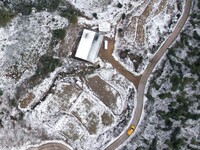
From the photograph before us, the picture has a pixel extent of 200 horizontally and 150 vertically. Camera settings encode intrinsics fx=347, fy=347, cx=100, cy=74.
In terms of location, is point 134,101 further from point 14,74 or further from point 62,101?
point 14,74

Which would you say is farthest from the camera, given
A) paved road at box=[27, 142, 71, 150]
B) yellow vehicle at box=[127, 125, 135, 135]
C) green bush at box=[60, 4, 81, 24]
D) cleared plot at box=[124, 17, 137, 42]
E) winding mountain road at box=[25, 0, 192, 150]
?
cleared plot at box=[124, 17, 137, 42]

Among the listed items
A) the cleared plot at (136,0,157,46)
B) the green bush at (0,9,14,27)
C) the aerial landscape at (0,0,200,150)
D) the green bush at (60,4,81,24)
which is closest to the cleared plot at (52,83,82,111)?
the aerial landscape at (0,0,200,150)

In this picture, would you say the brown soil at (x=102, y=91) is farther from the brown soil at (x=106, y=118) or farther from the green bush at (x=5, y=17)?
the green bush at (x=5, y=17)

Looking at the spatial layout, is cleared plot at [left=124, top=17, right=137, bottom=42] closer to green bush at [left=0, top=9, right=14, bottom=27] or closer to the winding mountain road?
the winding mountain road

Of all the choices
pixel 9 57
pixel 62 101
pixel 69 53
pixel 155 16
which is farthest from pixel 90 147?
pixel 155 16

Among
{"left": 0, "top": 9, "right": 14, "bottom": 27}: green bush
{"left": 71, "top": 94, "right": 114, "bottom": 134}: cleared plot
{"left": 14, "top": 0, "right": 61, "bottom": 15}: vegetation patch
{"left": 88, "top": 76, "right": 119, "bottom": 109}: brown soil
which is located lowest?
{"left": 71, "top": 94, "right": 114, "bottom": 134}: cleared plot

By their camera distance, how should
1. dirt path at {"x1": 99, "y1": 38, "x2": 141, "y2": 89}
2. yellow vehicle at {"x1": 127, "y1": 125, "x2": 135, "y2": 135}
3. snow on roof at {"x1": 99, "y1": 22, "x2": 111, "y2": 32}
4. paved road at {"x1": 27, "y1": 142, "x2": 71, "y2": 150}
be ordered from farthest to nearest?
1. dirt path at {"x1": 99, "y1": 38, "x2": 141, "y2": 89}
2. snow on roof at {"x1": 99, "y1": 22, "x2": 111, "y2": 32}
3. yellow vehicle at {"x1": 127, "y1": 125, "x2": 135, "y2": 135}
4. paved road at {"x1": 27, "y1": 142, "x2": 71, "y2": 150}

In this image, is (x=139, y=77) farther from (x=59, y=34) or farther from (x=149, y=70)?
(x=59, y=34)

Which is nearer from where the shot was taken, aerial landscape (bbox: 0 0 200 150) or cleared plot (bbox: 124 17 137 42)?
aerial landscape (bbox: 0 0 200 150)
